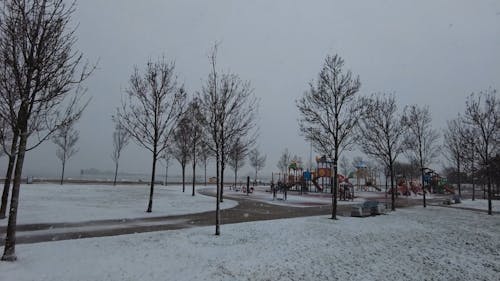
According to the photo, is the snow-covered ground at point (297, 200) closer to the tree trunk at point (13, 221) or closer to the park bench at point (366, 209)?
the park bench at point (366, 209)

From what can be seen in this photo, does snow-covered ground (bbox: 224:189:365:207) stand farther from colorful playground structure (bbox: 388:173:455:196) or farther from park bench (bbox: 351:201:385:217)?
colorful playground structure (bbox: 388:173:455:196)

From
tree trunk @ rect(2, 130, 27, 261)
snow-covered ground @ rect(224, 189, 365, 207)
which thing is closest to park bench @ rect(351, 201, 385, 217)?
snow-covered ground @ rect(224, 189, 365, 207)

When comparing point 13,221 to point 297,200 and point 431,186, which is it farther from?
point 431,186

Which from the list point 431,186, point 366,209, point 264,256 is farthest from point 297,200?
point 431,186

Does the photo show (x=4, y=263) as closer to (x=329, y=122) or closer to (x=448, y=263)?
(x=448, y=263)

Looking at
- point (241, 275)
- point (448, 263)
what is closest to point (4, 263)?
point (241, 275)

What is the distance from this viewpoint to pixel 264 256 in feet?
25.5

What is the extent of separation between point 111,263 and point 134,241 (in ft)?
7.22

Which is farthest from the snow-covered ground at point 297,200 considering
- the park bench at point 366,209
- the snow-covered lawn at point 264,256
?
the snow-covered lawn at point 264,256

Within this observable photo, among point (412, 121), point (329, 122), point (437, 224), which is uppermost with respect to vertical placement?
point (412, 121)

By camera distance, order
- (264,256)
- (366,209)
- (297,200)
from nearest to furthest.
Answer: (264,256) < (366,209) < (297,200)

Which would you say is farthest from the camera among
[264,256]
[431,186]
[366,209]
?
[431,186]

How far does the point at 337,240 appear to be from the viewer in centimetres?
1002

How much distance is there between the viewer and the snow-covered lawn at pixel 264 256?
6312 mm
